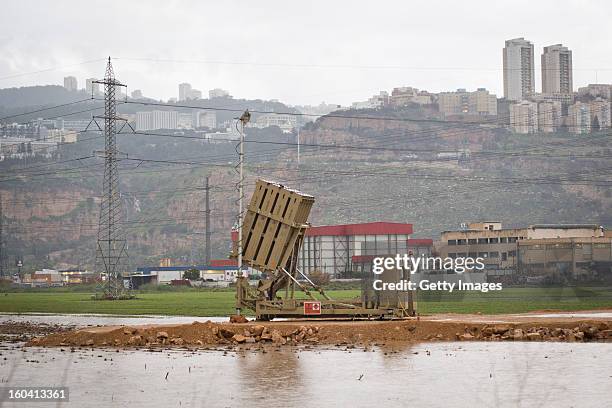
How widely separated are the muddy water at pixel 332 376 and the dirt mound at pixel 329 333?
2.23 m

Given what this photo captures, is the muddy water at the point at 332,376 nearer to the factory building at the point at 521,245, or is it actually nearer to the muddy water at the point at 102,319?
the muddy water at the point at 102,319

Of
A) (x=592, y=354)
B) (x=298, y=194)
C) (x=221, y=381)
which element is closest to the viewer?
(x=221, y=381)

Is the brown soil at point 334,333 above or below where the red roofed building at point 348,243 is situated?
above

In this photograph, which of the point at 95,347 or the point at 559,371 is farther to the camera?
the point at 95,347

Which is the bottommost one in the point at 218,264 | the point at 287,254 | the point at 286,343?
the point at 218,264

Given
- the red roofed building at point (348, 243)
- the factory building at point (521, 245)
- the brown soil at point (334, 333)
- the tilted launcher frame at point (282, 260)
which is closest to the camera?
the brown soil at point (334, 333)

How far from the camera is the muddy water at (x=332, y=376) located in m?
21.1

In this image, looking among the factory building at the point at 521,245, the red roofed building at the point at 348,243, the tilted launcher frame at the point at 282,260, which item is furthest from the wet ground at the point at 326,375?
the red roofed building at the point at 348,243

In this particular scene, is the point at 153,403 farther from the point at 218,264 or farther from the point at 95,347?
the point at 218,264

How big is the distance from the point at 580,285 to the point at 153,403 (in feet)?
190

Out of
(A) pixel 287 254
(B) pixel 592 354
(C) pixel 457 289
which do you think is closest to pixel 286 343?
(A) pixel 287 254

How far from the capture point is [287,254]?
39375 millimetres

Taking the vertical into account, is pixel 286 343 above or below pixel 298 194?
below

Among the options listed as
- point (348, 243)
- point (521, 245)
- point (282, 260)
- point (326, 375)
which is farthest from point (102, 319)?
point (348, 243)
